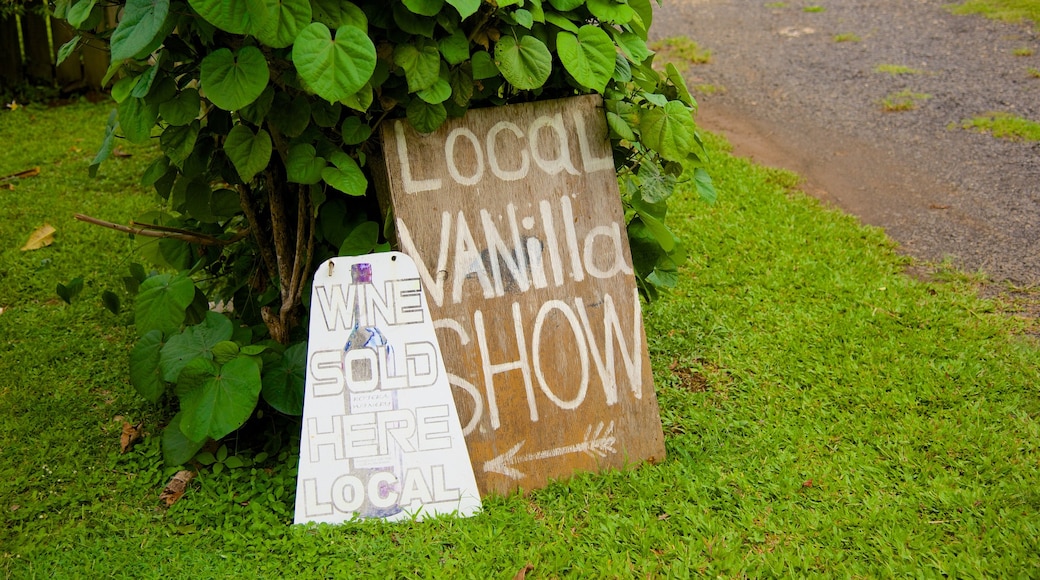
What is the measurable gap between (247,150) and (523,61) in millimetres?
749

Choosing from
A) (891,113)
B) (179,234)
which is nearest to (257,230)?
(179,234)

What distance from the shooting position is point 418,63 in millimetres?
2117

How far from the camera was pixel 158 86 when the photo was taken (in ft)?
7.12

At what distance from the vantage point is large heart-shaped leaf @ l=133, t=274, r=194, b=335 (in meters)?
2.46

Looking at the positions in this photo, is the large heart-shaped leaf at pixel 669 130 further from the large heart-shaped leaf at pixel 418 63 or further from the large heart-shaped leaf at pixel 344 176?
the large heart-shaped leaf at pixel 344 176

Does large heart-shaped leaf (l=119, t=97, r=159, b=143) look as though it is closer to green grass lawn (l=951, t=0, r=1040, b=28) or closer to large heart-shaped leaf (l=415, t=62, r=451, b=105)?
large heart-shaped leaf (l=415, t=62, r=451, b=105)

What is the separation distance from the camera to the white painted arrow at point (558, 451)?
2354 millimetres

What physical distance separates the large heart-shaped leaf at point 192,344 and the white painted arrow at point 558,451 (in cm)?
83

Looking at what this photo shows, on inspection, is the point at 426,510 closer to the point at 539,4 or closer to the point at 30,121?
the point at 539,4

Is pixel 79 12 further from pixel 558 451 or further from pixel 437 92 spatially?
pixel 558 451

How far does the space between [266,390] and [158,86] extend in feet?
2.79

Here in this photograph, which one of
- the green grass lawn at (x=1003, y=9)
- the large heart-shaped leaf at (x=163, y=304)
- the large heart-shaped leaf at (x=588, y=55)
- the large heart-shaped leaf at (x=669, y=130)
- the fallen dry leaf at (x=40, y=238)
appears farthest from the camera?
the green grass lawn at (x=1003, y=9)

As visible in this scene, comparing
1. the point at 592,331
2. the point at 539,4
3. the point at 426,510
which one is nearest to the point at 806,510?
the point at 592,331

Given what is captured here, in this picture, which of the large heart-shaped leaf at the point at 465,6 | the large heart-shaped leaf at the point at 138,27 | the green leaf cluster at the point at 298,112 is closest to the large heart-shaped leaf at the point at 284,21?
the green leaf cluster at the point at 298,112
